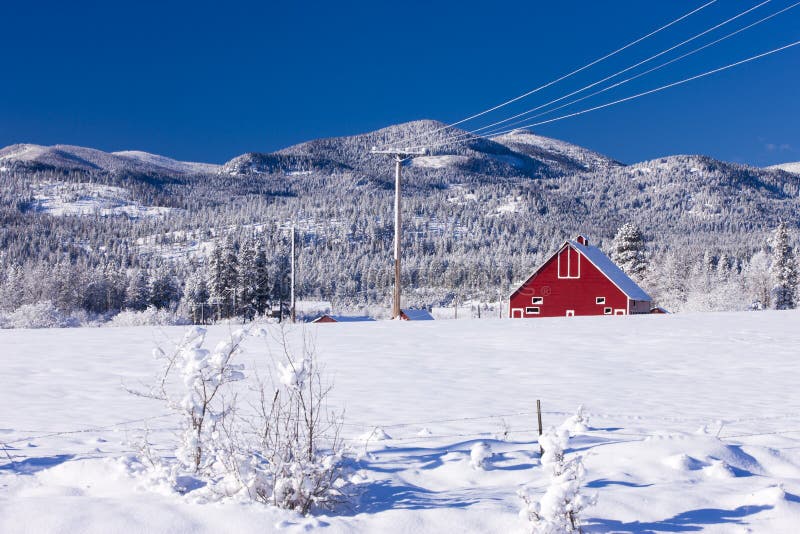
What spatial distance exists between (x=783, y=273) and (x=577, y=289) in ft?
97.3

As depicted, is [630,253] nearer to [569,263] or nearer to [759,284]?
[569,263]

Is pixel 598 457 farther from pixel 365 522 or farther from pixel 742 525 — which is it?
pixel 365 522

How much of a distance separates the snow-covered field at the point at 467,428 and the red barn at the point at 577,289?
60.4 ft

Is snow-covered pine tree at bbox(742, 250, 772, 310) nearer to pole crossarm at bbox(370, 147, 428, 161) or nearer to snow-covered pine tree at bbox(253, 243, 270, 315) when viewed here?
snow-covered pine tree at bbox(253, 243, 270, 315)

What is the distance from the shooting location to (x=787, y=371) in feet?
38.1

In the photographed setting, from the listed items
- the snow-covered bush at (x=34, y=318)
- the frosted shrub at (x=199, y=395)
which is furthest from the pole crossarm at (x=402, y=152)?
the snow-covered bush at (x=34, y=318)

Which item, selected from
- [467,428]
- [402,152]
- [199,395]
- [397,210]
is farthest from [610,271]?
[199,395]

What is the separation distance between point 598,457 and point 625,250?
167ft

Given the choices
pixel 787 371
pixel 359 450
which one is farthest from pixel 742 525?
pixel 787 371

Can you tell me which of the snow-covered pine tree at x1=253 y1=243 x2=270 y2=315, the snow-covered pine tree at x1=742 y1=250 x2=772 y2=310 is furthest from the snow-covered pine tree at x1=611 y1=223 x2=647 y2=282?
the snow-covered pine tree at x1=742 y1=250 x2=772 y2=310

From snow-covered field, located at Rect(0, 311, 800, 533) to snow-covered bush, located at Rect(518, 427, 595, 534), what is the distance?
364 mm

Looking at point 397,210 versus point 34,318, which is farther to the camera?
point 34,318

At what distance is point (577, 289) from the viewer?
114ft

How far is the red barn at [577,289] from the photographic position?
3431 cm
